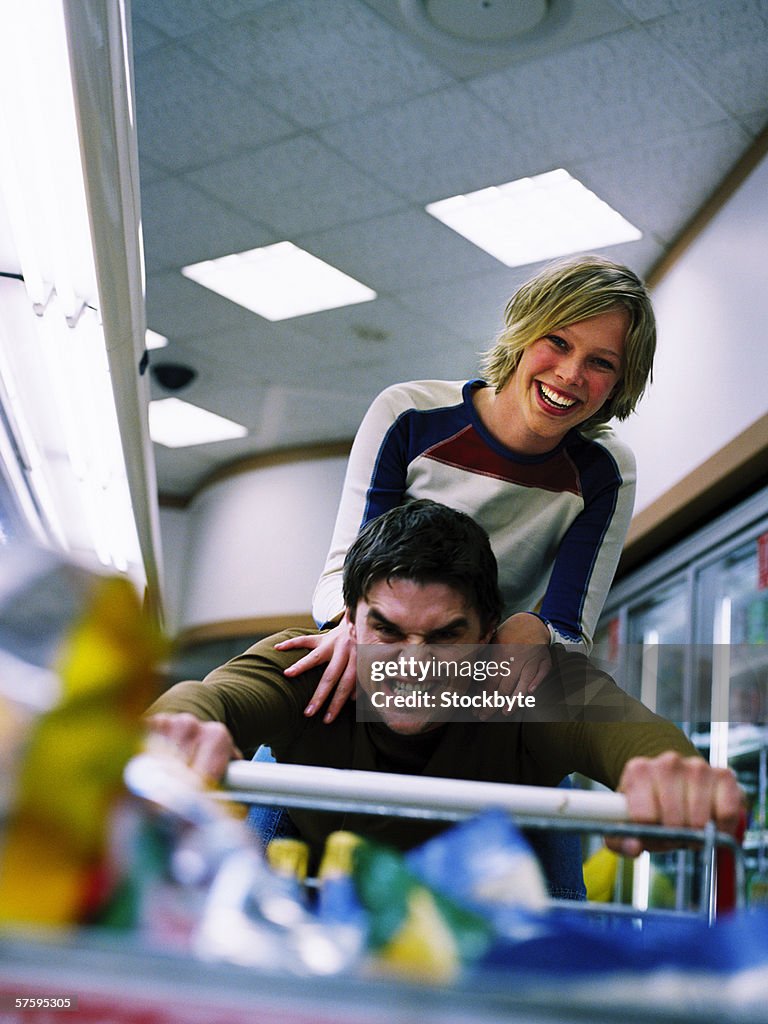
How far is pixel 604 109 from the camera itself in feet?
13.0

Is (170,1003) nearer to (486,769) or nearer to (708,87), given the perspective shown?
(486,769)

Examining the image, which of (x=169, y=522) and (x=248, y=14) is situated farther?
(x=169, y=522)

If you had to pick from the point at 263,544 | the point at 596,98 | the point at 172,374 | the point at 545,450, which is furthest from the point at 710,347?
the point at 263,544

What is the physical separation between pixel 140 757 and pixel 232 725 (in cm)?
70

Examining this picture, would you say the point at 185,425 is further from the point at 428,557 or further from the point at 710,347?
the point at 428,557

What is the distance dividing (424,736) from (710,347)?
3.45 m

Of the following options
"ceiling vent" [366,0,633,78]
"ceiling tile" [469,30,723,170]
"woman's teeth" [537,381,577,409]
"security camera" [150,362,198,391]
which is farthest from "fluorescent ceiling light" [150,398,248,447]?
"woman's teeth" [537,381,577,409]

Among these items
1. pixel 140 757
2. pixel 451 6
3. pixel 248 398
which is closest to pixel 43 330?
pixel 451 6

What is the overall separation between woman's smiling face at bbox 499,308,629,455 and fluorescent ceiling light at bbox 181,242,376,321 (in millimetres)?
3471

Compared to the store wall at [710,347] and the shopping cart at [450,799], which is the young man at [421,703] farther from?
the store wall at [710,347]

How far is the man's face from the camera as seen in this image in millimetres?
1292

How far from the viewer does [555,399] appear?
5.99ft

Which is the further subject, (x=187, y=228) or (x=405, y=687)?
(x=187, y=228)

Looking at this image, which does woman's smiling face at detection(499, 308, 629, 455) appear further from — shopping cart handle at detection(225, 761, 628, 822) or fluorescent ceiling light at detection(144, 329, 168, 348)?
fluorescent ceiling light at detection(144, 329, 168, 348)
